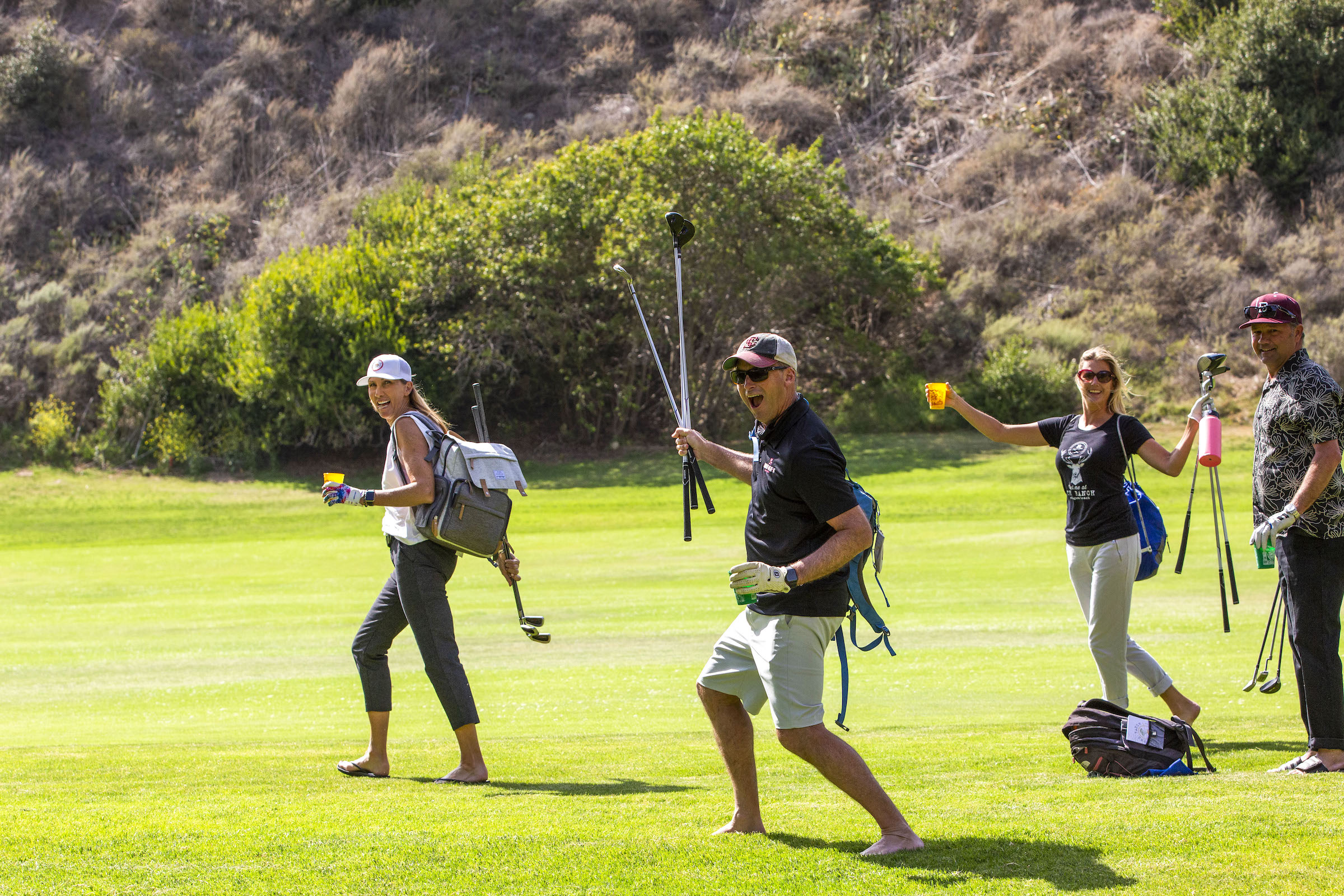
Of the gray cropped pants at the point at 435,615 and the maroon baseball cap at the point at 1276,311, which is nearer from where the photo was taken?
the maroon baseball cap at the point at 1276,311

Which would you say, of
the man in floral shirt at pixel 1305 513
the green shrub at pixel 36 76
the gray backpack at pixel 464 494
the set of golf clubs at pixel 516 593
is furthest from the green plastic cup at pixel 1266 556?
the green shrub at pixel 36 76

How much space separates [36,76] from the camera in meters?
46.7

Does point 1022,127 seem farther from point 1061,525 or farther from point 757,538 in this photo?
point 757,538

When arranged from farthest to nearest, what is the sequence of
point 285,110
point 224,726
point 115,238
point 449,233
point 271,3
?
1. point 271,3
2. point 285,110
3. point 115,238
4. point 449,233
5. point 224,726

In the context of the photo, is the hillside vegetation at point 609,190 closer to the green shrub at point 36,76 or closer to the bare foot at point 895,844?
the green shrub at point 36,76

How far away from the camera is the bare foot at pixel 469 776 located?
6.27 metres

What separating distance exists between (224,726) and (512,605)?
5279 millimetres

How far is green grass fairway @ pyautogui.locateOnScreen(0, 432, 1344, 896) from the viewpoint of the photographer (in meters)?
4.35

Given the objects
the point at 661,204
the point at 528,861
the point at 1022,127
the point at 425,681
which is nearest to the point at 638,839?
the point at 528,861

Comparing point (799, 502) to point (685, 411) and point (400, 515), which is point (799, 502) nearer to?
point (685, 411)

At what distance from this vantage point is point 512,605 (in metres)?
13.4

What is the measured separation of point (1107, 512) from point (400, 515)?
351cm

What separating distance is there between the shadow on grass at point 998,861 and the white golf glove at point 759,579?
38.5 inches

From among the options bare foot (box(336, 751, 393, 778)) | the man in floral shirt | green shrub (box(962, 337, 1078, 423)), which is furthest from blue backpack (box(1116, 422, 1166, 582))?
green shrub (box(962, 337, 1078, 423))
